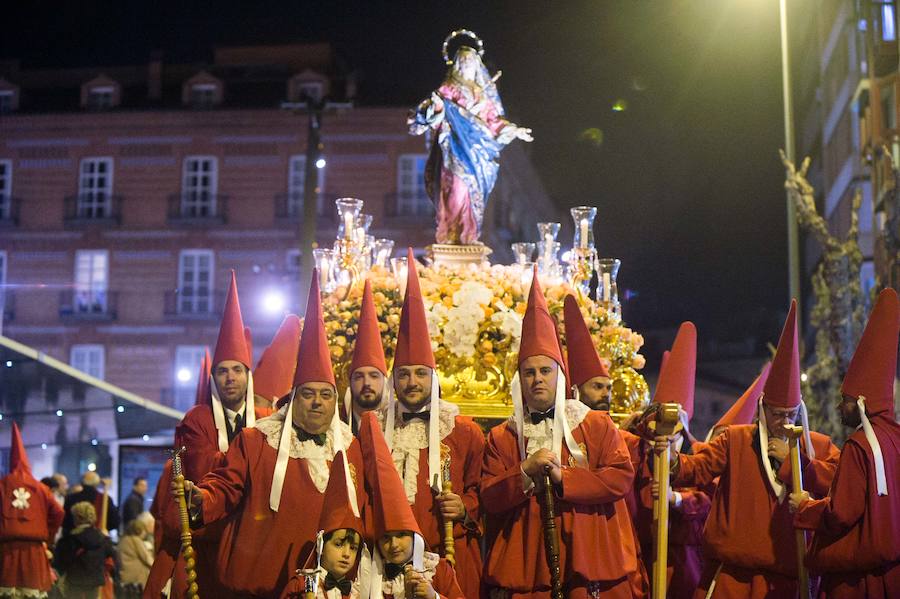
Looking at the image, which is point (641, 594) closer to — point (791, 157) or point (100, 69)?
point (791, 157)

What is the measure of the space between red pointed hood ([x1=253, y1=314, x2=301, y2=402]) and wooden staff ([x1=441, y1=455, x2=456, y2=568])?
244 cm

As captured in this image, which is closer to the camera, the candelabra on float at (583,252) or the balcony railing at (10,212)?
the candelabra on float at (583,252)

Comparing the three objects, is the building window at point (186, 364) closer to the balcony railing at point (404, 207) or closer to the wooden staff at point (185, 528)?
the balcony railing at point (404, 207)

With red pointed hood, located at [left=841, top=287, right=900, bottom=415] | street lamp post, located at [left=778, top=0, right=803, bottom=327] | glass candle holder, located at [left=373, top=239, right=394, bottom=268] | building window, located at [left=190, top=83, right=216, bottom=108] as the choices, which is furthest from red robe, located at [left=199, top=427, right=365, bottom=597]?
building window, located at [left=190, top=83, right=216, bottom=108]

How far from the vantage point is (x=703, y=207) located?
17.0 meters

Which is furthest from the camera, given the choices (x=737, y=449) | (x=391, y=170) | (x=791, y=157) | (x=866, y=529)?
(x=391, y=170)

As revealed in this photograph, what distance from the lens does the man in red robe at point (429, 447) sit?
6.33 m

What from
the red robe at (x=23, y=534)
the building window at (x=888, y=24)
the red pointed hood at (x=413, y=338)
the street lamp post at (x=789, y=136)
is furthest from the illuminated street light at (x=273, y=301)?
the red pointed hood at (x=413, y=338)

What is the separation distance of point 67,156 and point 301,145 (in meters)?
6.22

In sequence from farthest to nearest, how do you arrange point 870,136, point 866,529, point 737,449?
point 870,136
point 737,449
point 866,529

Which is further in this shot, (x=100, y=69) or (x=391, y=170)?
(x=100, y=69)

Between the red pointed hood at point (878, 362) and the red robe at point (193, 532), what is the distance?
3.33 metres

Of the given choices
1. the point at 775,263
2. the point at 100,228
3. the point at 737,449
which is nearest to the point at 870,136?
the point at 775,263

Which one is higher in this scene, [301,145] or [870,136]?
[301,145]
